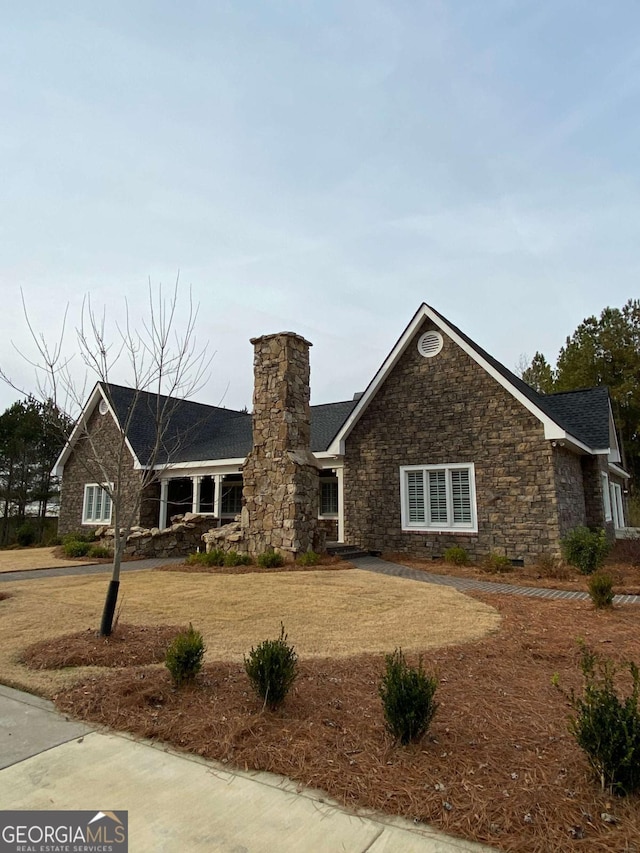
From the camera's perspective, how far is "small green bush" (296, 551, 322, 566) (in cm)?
1241

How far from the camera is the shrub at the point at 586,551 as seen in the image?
433 inches

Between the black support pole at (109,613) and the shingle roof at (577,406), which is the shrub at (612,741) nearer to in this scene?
the black support pole at (109,613)

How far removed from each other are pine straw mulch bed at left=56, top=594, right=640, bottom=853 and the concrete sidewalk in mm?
128

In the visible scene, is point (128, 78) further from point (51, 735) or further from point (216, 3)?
point (51, 735)

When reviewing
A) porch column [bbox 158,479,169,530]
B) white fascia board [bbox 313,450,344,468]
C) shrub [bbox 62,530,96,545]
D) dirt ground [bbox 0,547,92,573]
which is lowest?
dirt ground [bbox 0,547,92,573]

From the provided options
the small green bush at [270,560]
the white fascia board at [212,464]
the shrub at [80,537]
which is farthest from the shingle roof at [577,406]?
the shrub at [80,537]

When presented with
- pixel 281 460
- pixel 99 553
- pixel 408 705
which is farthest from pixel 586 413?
pixel 99 553

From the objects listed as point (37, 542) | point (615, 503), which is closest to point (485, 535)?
point (615, 503)

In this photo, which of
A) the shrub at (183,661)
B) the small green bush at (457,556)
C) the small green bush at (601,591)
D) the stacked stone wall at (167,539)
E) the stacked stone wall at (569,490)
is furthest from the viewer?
the stacked stone wall at (167,539)

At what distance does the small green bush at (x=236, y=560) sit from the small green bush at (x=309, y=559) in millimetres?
1319

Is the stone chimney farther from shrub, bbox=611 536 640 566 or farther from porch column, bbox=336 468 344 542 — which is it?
shrub, bbox=611 536 640 566

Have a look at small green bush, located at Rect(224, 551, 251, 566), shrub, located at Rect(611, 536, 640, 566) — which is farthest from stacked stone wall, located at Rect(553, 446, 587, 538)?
small green bush, located at Rect(224, 551, 251, 566)

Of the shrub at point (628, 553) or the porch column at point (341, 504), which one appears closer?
the shrub at point (628, 553)

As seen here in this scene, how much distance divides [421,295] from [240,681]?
1300cm
